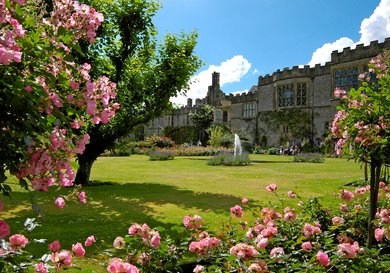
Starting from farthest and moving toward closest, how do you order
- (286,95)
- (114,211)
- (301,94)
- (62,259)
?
(286,95) < (301,94) < (114,211) < (62,259)

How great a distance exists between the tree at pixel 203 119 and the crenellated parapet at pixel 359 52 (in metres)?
22.2

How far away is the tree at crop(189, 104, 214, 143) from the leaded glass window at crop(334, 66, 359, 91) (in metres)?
22.3

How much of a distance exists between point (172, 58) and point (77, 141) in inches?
399

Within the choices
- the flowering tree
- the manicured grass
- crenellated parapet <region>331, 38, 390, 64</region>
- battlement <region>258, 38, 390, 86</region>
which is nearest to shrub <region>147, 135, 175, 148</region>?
battlement <region>258, 38, 390, 86</region>

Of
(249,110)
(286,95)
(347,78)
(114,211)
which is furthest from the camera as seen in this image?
(249,110)

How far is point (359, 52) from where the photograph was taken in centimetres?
3209

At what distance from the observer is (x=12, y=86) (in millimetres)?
1991

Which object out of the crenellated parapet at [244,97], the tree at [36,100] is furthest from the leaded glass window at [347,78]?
the tree at [36,100]

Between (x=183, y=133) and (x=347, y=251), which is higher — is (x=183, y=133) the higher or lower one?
the higher one

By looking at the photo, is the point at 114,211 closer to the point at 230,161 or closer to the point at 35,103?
the point at 35,103

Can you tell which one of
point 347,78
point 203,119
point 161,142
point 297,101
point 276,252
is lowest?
point 276,252

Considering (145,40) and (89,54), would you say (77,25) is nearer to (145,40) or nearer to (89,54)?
(89,54)

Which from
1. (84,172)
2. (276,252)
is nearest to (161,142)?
(84,172)

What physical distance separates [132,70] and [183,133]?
1803 inches
